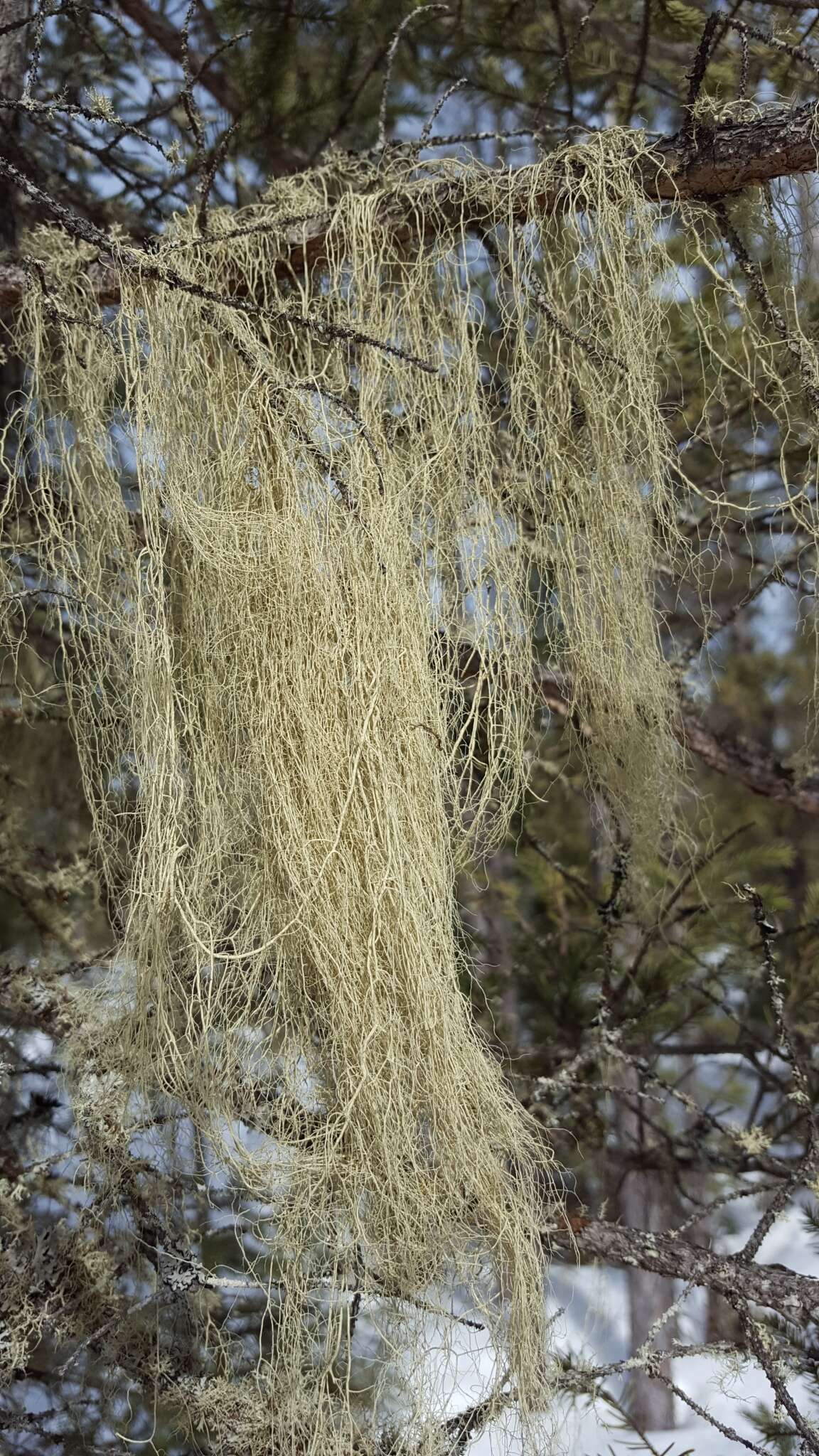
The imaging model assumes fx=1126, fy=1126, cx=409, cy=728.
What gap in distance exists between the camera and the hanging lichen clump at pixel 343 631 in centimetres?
136

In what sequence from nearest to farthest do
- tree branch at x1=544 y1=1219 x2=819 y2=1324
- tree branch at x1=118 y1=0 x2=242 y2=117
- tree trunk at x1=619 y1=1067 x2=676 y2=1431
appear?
1. tree branch at x1=544 y1=1219 x2=819 y2=1324
2. tree branch at x1=118 y1=0 x2=242 y2=117
3. tree trunk at x1=619 y1=1067 x2=676 y2=1431

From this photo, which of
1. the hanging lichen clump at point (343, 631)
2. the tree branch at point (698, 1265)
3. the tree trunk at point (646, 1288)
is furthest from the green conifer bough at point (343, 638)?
the tree trunk at point (646, 1288)

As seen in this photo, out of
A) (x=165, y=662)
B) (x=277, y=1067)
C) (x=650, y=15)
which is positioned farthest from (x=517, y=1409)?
(x=650, y=15)

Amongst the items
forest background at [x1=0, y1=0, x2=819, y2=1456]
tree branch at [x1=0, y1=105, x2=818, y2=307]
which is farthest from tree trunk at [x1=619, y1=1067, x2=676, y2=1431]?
tree branch at [x1=0, y1=105, x2=818, y2=307]

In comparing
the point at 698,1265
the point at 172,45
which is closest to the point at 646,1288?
the point at 698,1265

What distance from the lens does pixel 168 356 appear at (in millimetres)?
1498

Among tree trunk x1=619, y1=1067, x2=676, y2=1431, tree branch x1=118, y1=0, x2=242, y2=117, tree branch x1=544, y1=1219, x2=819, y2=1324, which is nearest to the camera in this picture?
tree branch x1=544, y1=1219, x2=819, y2=1324

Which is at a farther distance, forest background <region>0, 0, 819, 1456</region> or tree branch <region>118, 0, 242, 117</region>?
tree branch <region>118, 0, 242, 117</region>

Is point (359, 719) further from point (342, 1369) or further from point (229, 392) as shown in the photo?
point (342, 1369)

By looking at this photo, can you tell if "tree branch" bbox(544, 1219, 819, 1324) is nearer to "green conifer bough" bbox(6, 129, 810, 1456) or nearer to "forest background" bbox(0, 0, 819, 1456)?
"forest background" bbox(0, 0, 819, 1456)

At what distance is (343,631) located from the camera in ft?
4.61

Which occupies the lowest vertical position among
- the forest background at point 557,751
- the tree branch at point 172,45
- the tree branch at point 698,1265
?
the tree branch at point 698,1265

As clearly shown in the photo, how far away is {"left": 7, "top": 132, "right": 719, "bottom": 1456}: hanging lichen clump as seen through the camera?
1.36m

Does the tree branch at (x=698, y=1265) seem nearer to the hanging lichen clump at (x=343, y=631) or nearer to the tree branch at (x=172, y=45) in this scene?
the hanging lichen clump at (x=343, y=631)
